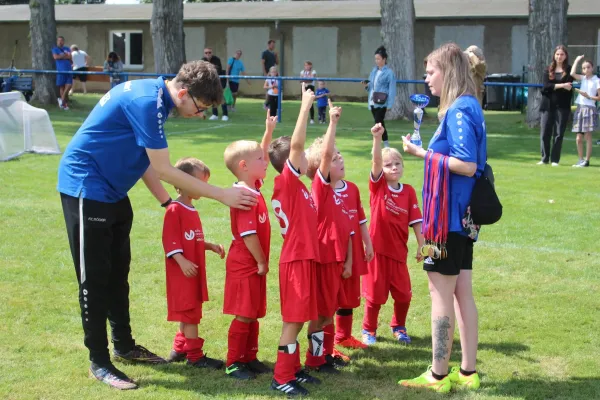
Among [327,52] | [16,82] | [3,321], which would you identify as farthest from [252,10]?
[3,321]

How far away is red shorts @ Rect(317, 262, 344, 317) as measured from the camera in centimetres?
489

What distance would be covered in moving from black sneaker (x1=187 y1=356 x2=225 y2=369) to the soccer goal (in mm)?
10168

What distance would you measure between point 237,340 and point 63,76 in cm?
2239

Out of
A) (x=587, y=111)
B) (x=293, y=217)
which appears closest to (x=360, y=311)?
(x=293, y=217)

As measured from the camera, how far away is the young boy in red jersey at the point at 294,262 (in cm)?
461

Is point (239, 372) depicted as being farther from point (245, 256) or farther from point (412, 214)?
point (412, 214)

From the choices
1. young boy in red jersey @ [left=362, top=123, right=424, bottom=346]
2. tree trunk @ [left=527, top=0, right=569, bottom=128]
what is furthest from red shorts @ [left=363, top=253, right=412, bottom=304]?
tree trunk @ [left=527, top=0, right=569, bottom=128]

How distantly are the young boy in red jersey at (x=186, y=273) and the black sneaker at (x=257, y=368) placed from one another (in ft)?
0.70

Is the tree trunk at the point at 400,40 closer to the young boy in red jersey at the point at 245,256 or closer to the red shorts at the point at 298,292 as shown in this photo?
the young boy in red jersey at the point at 245,256

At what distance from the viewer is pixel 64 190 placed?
468 cm

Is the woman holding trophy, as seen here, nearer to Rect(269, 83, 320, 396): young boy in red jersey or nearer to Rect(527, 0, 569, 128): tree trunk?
Rect(269, 83, 320, 396): young boy in red jersey

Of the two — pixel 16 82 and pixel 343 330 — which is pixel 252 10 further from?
pixel 343 330

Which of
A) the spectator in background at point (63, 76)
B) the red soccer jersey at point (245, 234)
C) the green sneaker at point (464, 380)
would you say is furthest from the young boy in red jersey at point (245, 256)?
the spectator in background at point (63, 76)

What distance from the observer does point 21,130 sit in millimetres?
14617
